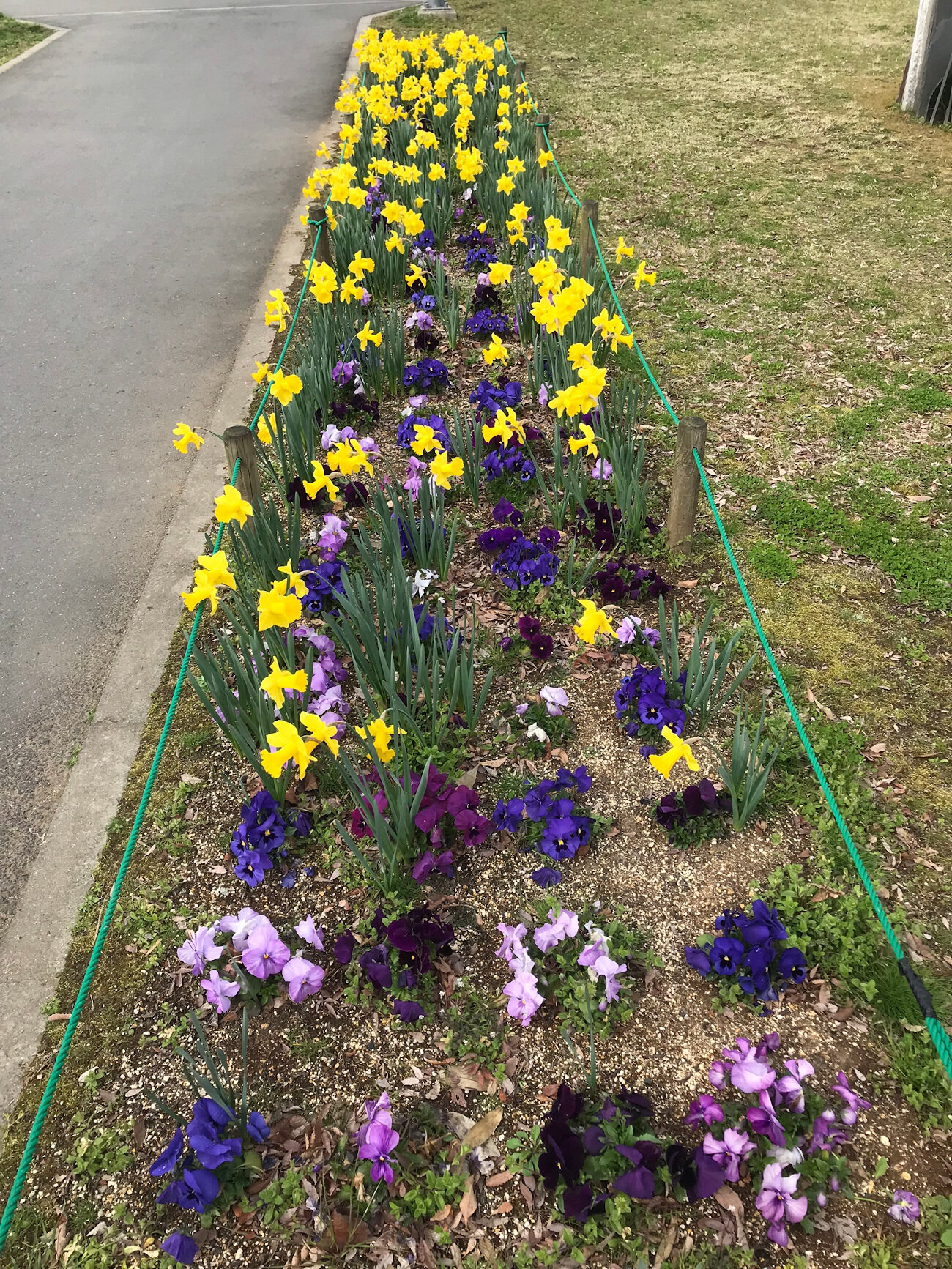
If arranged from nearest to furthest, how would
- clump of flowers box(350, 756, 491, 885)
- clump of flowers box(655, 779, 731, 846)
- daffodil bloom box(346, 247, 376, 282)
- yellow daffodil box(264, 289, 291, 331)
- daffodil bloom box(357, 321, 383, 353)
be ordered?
clump of flowers box(350, 756, 491, 885) < clump of flowers box(655, 779, 731, 846) < yellow daffodil box(264, 289, 291, 331) < daffodil bloom box(357, 321, 383, 353) < daffodil bloom box(346, 247, 376, 282)

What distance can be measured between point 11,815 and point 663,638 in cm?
225

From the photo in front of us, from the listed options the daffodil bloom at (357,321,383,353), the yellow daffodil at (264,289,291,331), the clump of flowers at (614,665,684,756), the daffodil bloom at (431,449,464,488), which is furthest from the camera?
the daffodil bloom at (357,321,383,353)

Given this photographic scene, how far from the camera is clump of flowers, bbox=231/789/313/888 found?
2.54 metres

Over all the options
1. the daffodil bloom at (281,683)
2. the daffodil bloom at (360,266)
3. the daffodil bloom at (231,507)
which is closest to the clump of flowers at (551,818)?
the daffodil bloom at (281,683)

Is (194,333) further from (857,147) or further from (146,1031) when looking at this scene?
(857,147)

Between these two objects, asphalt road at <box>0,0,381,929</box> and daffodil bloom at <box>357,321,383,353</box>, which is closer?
asphalt road at <box>0,0,381,929</box>

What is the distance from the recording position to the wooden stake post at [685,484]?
3.21 m

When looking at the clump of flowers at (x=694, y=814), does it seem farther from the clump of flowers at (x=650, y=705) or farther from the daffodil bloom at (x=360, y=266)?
the daffodil bloom at (x=360, y=266)

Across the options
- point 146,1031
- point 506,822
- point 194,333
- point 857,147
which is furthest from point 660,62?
point 146,1031

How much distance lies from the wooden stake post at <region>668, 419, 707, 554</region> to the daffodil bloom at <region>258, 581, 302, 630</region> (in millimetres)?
1636

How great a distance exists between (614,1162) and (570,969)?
48 cm

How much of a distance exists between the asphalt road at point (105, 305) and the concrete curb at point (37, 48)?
147 mm

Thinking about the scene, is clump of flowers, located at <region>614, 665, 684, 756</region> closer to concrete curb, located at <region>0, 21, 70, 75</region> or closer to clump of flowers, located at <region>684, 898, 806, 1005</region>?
clump of flowers, located at <region>684, 898, 806, 1005</region>

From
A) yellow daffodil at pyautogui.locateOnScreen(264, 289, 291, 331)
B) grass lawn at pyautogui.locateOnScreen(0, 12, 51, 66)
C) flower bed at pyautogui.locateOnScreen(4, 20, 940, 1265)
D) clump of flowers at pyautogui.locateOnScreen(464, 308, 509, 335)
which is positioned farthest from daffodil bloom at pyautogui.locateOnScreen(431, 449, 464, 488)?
grass lawn at pyautogui.locateOnScreen(0, 12, 51, 66)
